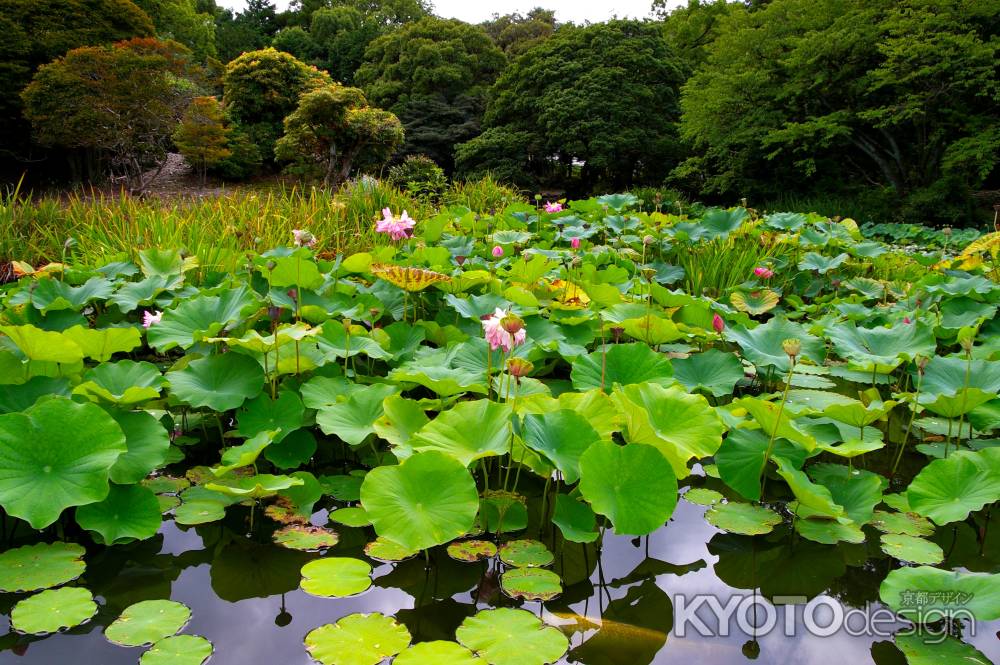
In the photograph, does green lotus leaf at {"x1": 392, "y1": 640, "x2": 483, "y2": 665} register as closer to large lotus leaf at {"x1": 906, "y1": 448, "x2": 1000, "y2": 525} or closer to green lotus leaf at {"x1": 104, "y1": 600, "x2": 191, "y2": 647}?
green lotus leaf at {"x1": 104, "y1": 600, "x2": 191, "y2": 647}

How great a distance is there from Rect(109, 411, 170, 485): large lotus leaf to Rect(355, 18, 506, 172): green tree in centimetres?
1336

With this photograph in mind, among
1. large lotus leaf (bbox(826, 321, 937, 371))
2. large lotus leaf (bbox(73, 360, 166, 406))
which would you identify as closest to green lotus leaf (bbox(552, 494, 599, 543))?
large lotus leaf (bbox(73, 360, 166, 406))

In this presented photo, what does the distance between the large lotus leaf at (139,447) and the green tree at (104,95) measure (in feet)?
32.8

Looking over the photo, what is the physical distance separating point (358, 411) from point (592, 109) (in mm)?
11197

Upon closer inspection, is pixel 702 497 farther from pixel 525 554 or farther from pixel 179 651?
pixel 179 651

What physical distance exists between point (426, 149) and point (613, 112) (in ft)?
15.1

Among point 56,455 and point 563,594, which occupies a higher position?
point 56,455

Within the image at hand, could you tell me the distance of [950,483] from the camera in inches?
40.4

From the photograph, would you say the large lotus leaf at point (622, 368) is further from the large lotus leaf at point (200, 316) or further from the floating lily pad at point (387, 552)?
the large lotus leaf at point (200, 316)

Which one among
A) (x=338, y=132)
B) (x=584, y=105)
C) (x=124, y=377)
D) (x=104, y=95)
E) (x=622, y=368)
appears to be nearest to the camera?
(x=124, y=377)

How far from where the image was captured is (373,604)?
889mm

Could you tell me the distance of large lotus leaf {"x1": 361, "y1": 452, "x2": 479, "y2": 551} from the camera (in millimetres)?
879

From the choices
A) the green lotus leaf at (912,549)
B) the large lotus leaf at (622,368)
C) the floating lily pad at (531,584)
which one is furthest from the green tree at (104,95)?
the green lotus leaf at (912,549)

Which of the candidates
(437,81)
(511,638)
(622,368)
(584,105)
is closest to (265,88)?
(437,81)
